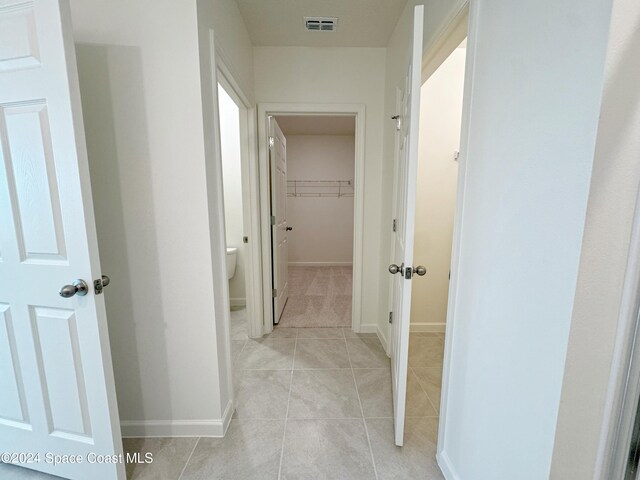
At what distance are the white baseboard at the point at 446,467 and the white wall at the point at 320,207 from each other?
4107 mm

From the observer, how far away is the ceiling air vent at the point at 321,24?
6.55ft

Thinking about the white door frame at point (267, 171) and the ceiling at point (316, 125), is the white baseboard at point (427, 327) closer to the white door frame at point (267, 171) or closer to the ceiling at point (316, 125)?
the white door frame at point (267, 171)

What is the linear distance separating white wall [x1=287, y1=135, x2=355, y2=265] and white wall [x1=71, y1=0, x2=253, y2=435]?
3.60 metres

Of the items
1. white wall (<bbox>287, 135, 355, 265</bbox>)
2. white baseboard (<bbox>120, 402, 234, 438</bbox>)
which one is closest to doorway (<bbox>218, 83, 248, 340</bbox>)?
white baseboard (<bbox>120, 402, 234, 438</bbox>)

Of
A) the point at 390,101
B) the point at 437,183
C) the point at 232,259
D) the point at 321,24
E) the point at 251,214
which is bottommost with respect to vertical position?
the point at 232,259

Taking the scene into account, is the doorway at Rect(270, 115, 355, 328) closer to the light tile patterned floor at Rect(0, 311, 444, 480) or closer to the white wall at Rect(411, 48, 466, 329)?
the white wall at Rect(411, 48, 466, 329)

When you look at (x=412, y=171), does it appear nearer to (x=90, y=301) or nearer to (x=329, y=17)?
(x=90, y=301)

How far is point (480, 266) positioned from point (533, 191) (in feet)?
1.14

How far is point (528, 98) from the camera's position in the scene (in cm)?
81

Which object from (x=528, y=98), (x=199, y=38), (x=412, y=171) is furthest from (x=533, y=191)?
(x=199, y=38)

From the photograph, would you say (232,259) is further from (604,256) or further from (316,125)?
(604,256)

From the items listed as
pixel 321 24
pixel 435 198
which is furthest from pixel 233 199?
pixel 435 198

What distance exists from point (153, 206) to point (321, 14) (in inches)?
68.5

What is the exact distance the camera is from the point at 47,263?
1071 millimetres
